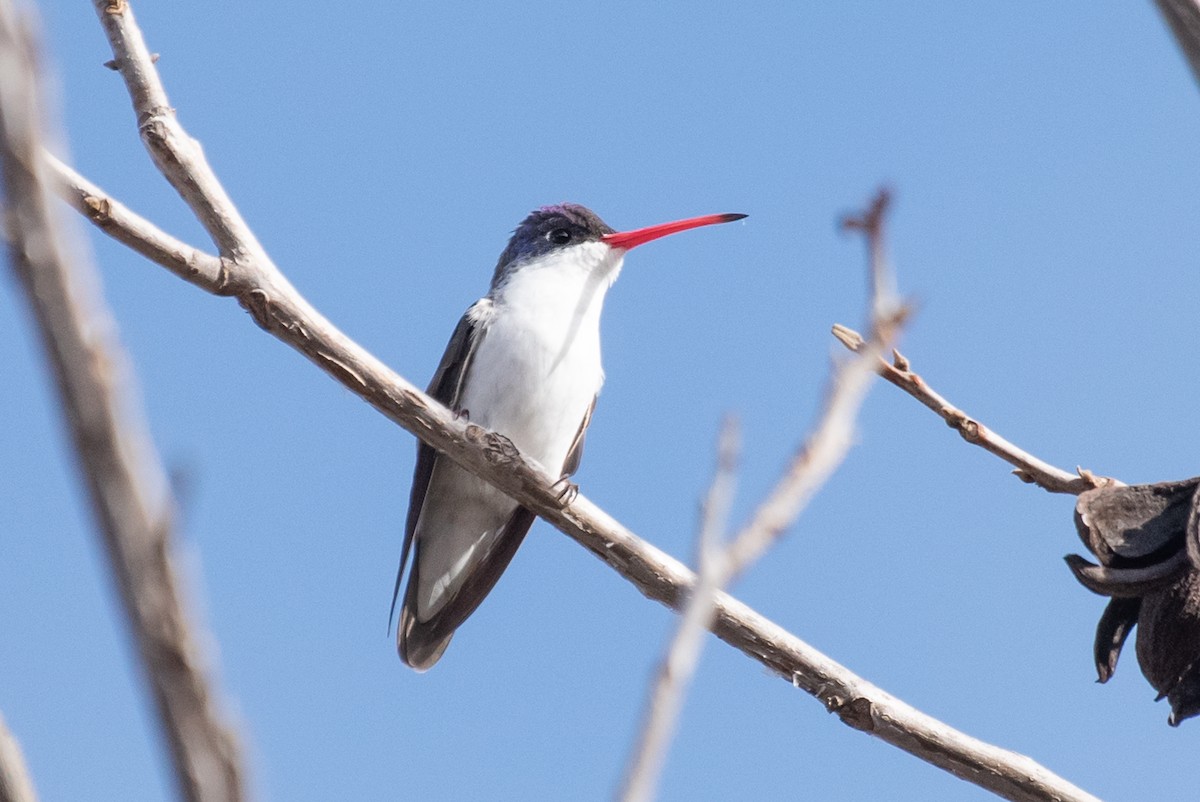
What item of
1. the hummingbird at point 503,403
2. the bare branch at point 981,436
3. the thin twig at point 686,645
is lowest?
the thin twig at point 686,645

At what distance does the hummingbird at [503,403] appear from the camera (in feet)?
21.6

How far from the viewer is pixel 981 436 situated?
12.4 ft

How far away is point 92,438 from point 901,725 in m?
3.19

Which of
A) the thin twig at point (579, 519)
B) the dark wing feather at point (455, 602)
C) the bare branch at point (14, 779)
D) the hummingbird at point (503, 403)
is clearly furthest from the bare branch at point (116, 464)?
the dark wing feather at point (455, 602)

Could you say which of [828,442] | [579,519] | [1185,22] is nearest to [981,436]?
[579,519]

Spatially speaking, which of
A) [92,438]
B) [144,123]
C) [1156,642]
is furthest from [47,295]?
[144,123]

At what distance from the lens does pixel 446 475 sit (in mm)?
6914

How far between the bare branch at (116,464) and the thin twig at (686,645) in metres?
0.45

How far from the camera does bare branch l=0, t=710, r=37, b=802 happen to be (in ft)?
6.55

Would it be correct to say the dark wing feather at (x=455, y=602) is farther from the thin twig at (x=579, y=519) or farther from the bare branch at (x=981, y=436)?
the bare branch at (x=981, y=436)

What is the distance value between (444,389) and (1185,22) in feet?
17.8

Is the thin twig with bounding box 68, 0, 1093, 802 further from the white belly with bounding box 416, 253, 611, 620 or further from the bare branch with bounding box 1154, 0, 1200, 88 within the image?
the bare branch with bounding box 1154, 0, 1200, 88

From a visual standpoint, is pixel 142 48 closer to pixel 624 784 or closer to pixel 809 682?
pixel 809 682

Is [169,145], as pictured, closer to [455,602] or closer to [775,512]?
[775,512]
